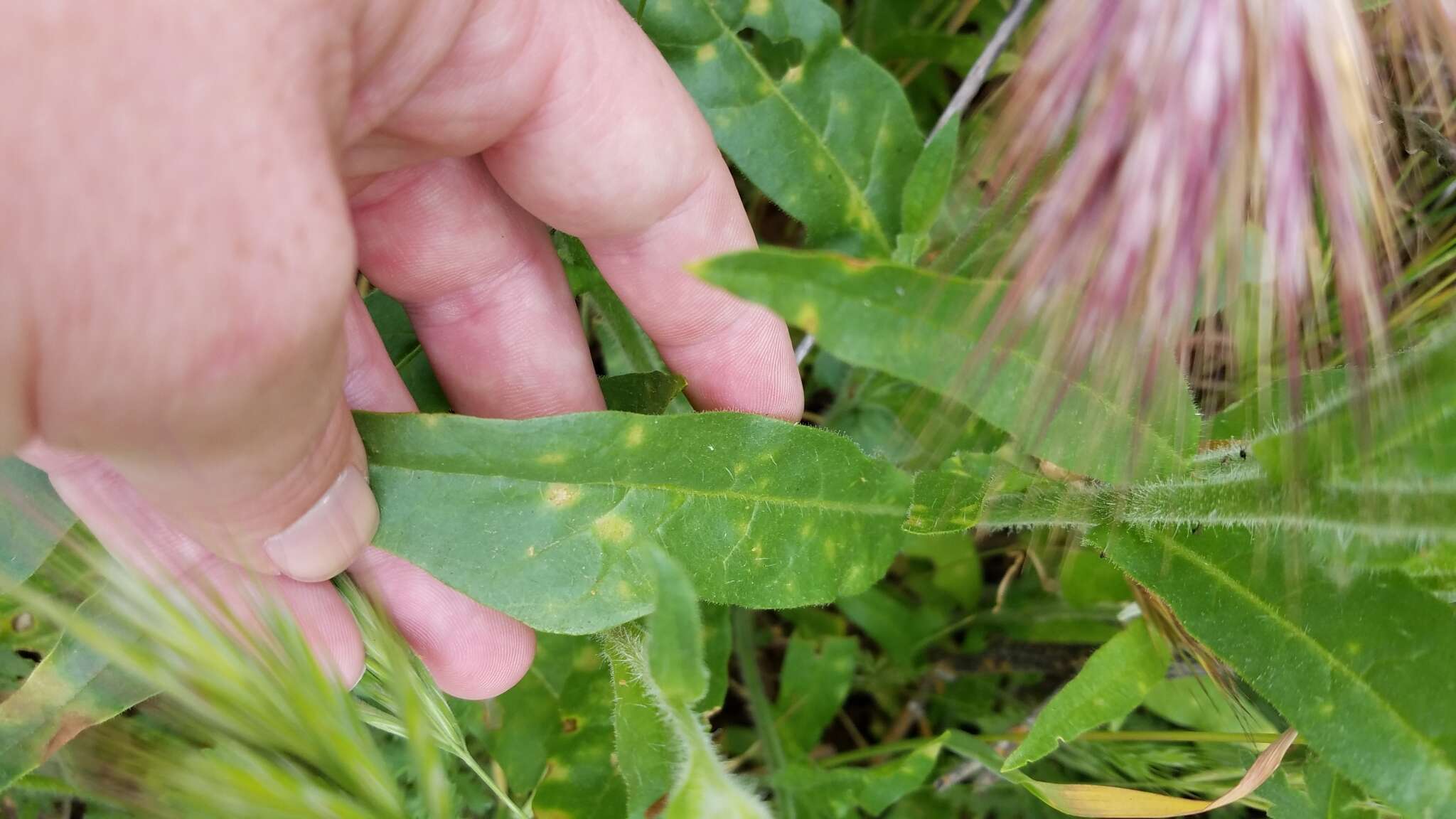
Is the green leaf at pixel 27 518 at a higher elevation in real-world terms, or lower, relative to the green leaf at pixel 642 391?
lower

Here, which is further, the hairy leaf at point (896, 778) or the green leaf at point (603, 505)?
the hairy leaf at point (896, 778)

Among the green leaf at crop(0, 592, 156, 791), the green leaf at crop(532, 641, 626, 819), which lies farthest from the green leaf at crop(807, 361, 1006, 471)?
the green leaf at crop(0, 592, 156, 791)

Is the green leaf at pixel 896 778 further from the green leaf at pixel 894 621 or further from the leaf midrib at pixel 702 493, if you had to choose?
the green leaf at pixel 894 621

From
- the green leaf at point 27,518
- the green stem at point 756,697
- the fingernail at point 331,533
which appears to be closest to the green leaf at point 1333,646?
the green stem at point 756,697

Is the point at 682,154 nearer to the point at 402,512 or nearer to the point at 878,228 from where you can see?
the point at 878,228

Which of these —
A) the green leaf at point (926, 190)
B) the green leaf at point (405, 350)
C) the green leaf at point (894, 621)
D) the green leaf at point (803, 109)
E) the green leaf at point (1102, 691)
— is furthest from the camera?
the green leaf at point (894, 621)

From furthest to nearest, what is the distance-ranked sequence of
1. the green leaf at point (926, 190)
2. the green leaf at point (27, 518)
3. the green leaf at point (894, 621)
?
the green leaf at point (894, 621), the green leaf at point (926, 190), the green leaf at point (27, 518)
